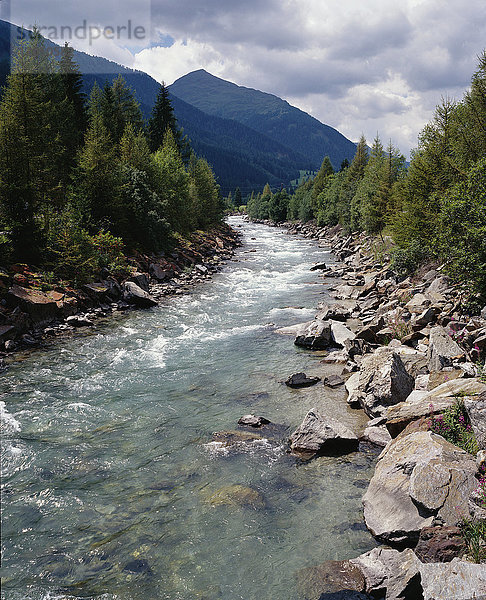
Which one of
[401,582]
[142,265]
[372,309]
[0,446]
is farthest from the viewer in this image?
[142,265]

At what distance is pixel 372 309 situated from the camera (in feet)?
77.5

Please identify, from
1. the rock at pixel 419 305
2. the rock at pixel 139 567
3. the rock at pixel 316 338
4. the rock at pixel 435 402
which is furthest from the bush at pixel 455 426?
the rock at pixel 316 338

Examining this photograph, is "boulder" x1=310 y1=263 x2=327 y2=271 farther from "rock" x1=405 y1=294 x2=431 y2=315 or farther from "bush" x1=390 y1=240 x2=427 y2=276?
"rock" x1=405 y1=294 x2=431 y2=315

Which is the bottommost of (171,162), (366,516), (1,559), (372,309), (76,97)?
(1,559)

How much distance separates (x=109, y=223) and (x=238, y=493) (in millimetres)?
30182

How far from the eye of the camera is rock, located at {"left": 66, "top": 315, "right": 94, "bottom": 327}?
21391 millimetres

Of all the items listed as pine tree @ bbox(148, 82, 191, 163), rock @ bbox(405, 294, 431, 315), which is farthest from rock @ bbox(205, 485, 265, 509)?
pine tree @ bbox(148, 82, 191, 163)

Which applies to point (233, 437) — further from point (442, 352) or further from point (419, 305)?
point (419, 305)

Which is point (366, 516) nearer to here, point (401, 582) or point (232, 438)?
point (401, 582)

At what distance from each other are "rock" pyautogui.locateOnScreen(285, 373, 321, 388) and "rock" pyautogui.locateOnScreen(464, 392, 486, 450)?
267 inches

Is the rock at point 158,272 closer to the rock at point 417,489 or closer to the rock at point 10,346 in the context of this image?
the rock at point 10,346

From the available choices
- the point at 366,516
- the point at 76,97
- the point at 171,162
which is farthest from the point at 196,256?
the point at 366,516

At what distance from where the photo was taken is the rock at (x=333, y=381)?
14.5 metres

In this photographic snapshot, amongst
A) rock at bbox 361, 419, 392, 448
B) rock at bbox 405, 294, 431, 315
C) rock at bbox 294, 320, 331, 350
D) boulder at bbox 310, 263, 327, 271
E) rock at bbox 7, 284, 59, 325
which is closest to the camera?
rock at bbox 361, 419, 392, 448
